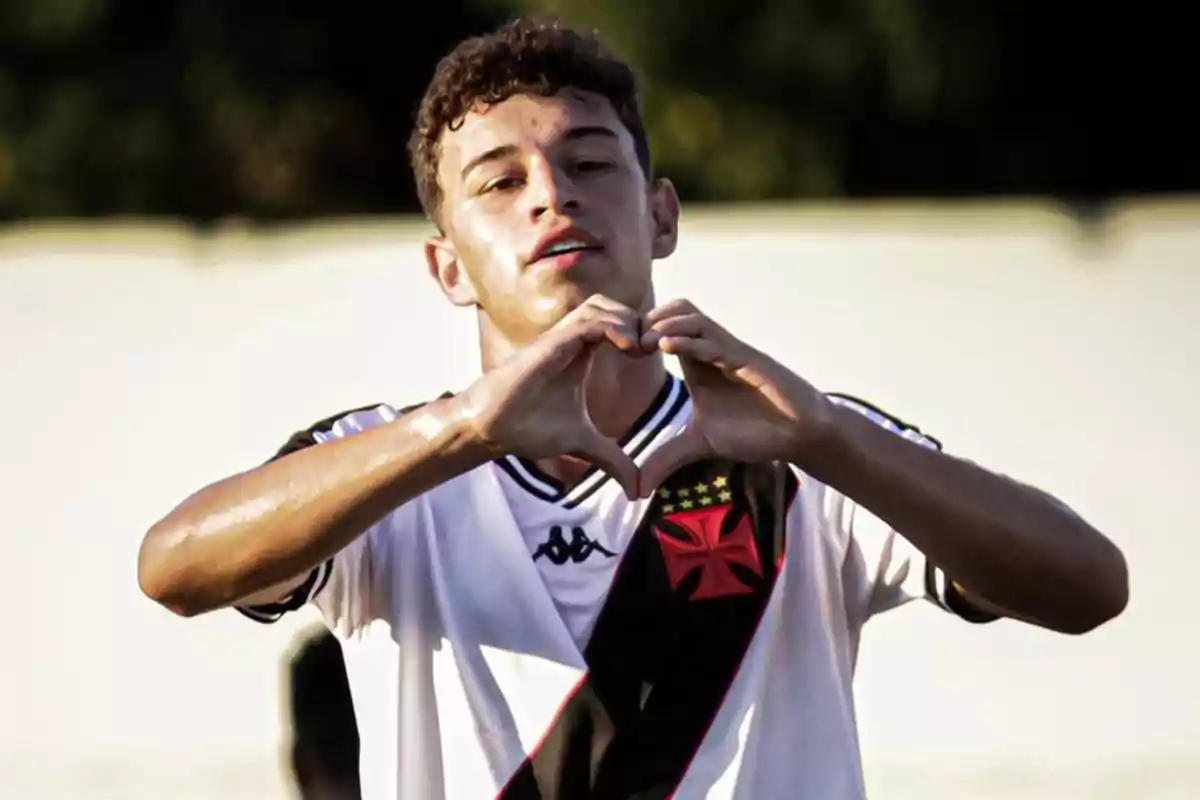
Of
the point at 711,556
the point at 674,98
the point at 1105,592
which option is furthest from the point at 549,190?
the point at 674,98

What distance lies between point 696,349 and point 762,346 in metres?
3.41

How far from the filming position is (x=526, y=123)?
2.06m

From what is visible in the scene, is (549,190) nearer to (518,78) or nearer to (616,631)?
(518,78)

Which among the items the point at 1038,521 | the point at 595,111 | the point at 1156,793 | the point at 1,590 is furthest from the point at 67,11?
the point at 1038,521

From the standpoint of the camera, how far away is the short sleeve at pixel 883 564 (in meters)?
1.92

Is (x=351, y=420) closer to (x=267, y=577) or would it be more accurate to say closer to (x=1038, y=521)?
(x=267, y=577)

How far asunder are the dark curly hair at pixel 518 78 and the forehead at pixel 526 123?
0.01 m

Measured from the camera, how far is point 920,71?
6930mm

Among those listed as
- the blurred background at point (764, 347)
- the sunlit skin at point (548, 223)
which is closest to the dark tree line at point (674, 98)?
the blurred background at point (764, 347)

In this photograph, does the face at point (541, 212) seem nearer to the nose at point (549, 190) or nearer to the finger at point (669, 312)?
the nose at point (549, 190)

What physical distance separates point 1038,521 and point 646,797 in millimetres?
469

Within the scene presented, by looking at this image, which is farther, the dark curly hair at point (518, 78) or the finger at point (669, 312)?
the dark curly hair at point (518, 78)

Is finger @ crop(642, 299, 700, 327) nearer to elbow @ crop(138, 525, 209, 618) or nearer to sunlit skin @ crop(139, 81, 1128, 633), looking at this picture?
sunlit skin @ crop(139, 81, 1128, 633)

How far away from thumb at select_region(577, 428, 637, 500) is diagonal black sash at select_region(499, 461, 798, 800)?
0.22 metres
